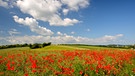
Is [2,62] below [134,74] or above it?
above

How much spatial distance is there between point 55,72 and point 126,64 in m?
5.90

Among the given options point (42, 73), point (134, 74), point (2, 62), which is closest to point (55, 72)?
point (42, 73)

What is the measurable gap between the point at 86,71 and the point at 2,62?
196 inches

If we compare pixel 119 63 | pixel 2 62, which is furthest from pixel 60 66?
pixel 119 63

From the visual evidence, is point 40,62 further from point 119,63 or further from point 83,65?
point 119,63

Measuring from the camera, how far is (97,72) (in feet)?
34.2

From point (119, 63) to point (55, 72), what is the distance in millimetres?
5254

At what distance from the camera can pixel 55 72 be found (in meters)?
9.06

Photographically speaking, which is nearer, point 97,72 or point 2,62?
point 97,72

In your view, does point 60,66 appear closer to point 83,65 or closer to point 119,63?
point 83,65

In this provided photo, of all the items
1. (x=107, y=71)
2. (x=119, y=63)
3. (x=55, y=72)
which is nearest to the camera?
(x=55, y=72)

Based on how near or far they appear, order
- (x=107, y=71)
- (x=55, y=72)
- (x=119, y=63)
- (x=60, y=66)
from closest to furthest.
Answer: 1. (x=55, y=72)
2. (x=60, y=66)
3. (x=107, y=71)
4. (x=119, y=63)

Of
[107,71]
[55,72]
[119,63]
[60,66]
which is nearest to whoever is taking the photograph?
[55,72]

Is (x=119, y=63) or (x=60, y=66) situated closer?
(x=60, y=66)
